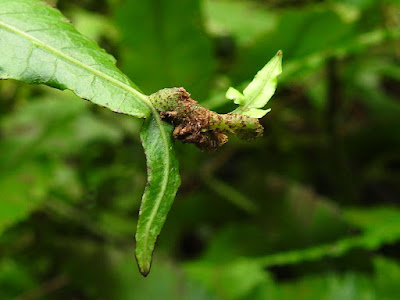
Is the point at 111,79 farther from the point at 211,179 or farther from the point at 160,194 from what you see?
the point at 211,179

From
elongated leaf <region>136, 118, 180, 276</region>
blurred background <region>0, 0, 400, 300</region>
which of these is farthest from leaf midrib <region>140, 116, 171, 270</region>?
blurred background <region>0, 0, 400, 300</region>

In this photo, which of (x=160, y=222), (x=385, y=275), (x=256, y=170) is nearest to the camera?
(x=160, y=222)

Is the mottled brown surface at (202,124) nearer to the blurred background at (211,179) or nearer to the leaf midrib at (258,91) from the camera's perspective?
the leaf midrib at (258,91)

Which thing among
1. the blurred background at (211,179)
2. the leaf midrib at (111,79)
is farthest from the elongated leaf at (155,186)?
the blurred background at (211,179)

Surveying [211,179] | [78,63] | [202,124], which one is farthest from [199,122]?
[211,179]

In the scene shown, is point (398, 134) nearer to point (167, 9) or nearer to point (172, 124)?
point (167, 9)

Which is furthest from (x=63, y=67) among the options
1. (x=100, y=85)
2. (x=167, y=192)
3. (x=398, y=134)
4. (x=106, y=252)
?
(x=398, y=134)
